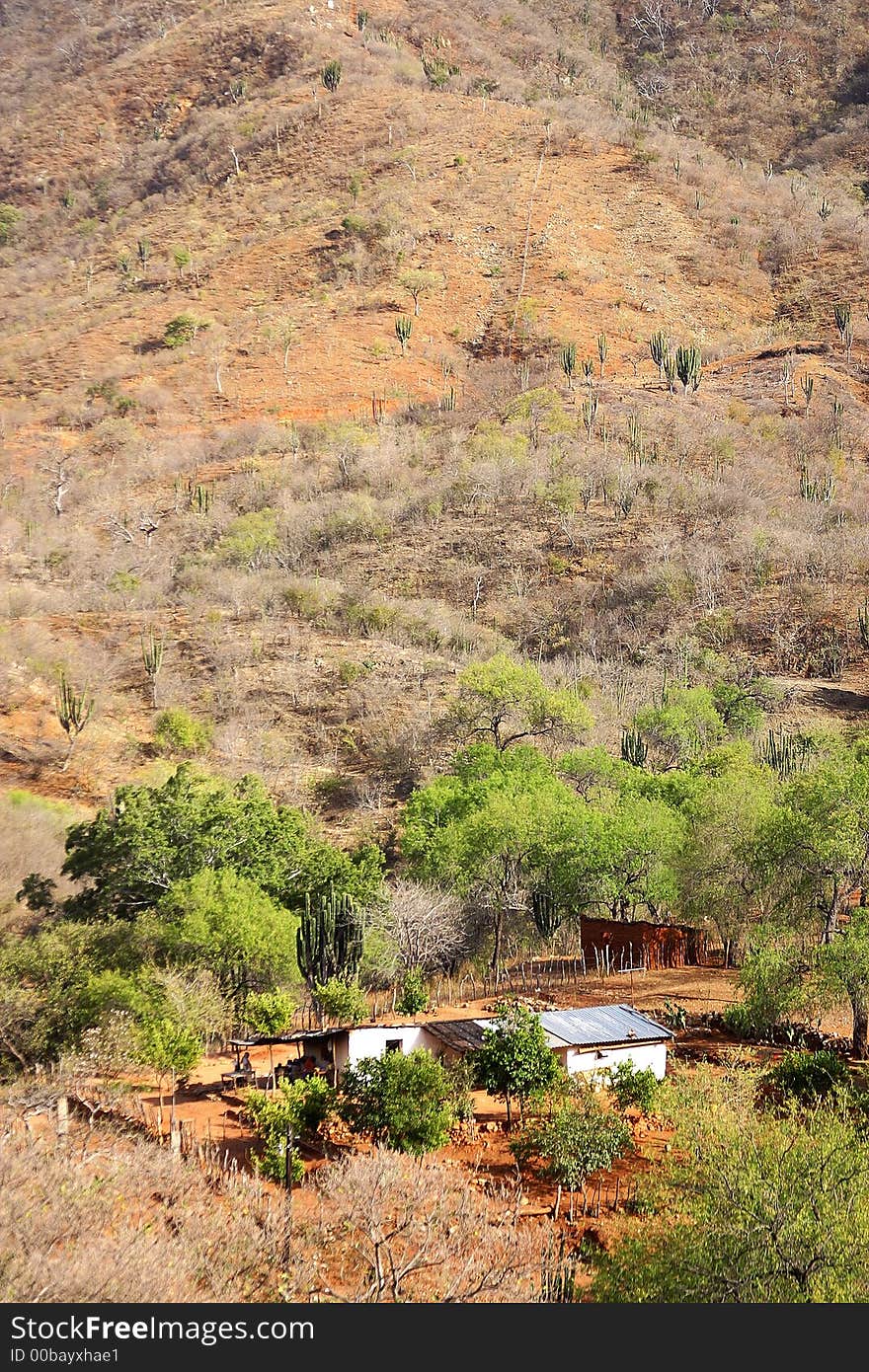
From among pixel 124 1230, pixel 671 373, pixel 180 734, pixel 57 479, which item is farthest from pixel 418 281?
pixel 124 1230

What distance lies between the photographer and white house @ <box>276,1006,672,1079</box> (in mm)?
18656

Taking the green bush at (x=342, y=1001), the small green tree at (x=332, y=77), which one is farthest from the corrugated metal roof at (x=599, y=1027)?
the small green tree at (x=332, y=77)

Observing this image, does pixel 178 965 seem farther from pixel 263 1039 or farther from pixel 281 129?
pixel 281 129

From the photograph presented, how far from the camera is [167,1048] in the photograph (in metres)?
17.8

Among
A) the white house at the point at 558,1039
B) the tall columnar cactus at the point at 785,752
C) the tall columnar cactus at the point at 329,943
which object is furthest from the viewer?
the tall columnar cactus at the point at 785,752

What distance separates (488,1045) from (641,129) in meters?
89.5

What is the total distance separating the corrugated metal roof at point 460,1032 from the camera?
736 inches

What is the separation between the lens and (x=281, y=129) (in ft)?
291

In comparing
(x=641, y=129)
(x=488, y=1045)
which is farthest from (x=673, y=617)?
(x=641, y=129)

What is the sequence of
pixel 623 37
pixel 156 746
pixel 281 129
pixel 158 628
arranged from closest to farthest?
pixel 156 746 < pixel 158 628 < pixel 281 129 < pixel 623 37

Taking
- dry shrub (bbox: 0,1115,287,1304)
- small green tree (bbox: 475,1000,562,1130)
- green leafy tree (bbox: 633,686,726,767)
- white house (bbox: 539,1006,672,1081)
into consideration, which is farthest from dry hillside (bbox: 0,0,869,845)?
dry shrub (bbox: 0,1115,287,1304)

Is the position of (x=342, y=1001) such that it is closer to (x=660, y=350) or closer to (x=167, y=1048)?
(x=167, y=1048)

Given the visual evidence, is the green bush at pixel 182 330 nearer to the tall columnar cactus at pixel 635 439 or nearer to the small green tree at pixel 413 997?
the tall columnar cactus at pixel 635 439

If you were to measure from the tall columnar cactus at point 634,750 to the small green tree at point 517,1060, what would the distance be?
1665cm
